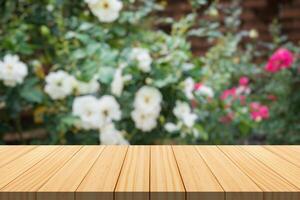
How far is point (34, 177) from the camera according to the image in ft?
3.22

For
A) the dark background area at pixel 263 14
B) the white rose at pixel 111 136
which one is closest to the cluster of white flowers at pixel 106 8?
the white rose at pixel 111 136

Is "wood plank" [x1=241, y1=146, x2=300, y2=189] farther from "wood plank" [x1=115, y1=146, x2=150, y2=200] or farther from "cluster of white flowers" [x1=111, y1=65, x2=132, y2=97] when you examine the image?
"cluster of white flowers" [x1=111, y1=65, x2=132, y2=97]

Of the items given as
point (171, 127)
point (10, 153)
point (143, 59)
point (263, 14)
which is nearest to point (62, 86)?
point (143, 59)

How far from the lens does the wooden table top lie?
2.87 feet

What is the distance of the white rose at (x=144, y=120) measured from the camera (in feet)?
7.69

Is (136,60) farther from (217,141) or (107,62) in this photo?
(217,141)

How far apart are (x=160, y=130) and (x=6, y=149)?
3.94 feet

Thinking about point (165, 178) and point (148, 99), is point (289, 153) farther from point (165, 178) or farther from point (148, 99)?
point (148, 99)

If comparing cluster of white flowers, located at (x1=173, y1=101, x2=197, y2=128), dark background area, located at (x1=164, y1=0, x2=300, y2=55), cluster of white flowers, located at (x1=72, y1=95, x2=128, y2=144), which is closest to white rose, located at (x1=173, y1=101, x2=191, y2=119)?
cluster of white flowers, located at (x1=173, y1=101, x2=197, y2=128)

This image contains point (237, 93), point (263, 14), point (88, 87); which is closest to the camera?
point (88, 87)

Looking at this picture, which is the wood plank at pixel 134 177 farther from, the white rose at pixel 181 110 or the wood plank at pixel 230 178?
the white rose at pixel 181 110

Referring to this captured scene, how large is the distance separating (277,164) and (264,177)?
16 cm

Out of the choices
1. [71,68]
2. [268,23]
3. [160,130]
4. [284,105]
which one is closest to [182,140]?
[160,130]

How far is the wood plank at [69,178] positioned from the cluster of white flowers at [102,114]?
103 centimetres
